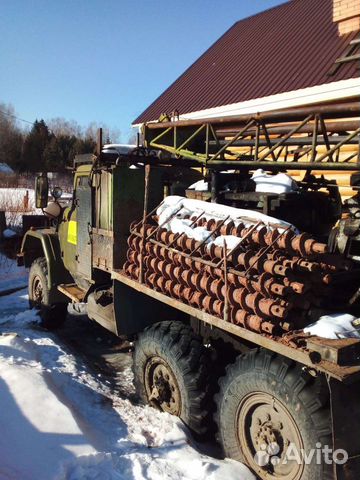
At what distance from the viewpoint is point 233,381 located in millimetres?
3531

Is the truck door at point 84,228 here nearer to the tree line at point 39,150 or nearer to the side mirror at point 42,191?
the side mirror at point 42,191

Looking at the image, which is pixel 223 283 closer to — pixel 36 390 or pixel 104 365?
pixel 36 390

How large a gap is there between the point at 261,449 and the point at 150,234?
6.88 feet

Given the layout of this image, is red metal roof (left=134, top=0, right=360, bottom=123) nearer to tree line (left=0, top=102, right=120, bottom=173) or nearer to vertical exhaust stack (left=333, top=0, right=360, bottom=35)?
vertical exhaust stack (left=333, top=0, right=360, bottom=35)

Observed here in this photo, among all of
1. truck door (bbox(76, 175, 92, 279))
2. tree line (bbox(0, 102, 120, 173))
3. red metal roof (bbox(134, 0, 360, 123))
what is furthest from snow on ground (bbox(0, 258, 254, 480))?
tree line (bbox(0, 102, 120, 173))

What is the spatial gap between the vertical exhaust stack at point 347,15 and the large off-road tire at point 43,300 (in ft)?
24.0

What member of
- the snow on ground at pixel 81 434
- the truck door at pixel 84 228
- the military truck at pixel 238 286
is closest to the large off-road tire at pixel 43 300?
the military truck at pixel 238 286

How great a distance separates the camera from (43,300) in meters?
7.09

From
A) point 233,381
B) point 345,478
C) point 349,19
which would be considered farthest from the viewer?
point 349,19

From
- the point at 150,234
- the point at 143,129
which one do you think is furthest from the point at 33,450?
the point at 143,129

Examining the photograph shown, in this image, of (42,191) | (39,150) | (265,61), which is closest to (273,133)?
(42,191)

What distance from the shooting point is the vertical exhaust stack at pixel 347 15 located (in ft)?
28.4

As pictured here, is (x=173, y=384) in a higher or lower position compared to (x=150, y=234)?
lower

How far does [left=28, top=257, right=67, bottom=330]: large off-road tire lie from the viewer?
7.00 m
